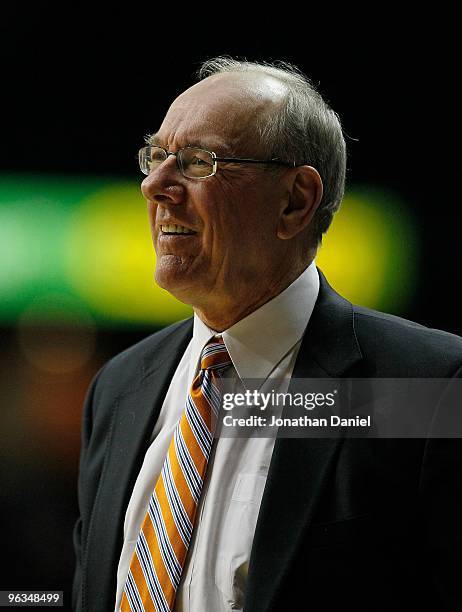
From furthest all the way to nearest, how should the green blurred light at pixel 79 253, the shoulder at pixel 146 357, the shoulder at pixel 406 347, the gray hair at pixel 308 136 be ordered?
the green blurred light at pixel 79 253 → the shoulder at pixel 146 357 → the gray hair at pixel 308 136 → the shoulder at pixel 406 347

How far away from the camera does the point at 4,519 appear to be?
2.06m

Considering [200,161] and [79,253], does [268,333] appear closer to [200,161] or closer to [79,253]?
[200,161]

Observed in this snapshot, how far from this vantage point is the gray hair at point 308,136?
1378mm

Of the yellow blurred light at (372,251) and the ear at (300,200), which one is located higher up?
the yellow blurred light at (372,251)

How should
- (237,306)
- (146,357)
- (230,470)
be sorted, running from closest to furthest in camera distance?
(230,470)
(237,306)
(146,357)

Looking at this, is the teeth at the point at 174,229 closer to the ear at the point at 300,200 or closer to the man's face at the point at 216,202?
the man's face at the point at 216,202

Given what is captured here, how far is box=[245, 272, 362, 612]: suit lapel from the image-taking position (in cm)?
117

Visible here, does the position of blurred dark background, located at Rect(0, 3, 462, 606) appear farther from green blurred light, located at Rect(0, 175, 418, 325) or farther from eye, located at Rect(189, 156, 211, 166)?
eye, located at Rect(189, 156, 211, 166)

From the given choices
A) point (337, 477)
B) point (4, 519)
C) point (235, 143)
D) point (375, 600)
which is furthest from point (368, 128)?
point (4, 519)

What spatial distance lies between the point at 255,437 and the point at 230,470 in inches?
2.6

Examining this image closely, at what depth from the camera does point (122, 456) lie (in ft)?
4.70

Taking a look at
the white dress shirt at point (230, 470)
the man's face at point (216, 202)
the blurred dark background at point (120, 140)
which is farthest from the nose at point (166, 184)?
the blurred dark background at point (120, 140)

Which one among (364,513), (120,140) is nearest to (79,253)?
(120,140)

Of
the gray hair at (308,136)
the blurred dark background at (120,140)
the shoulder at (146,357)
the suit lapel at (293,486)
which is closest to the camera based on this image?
the suit lapel at (293,486)
